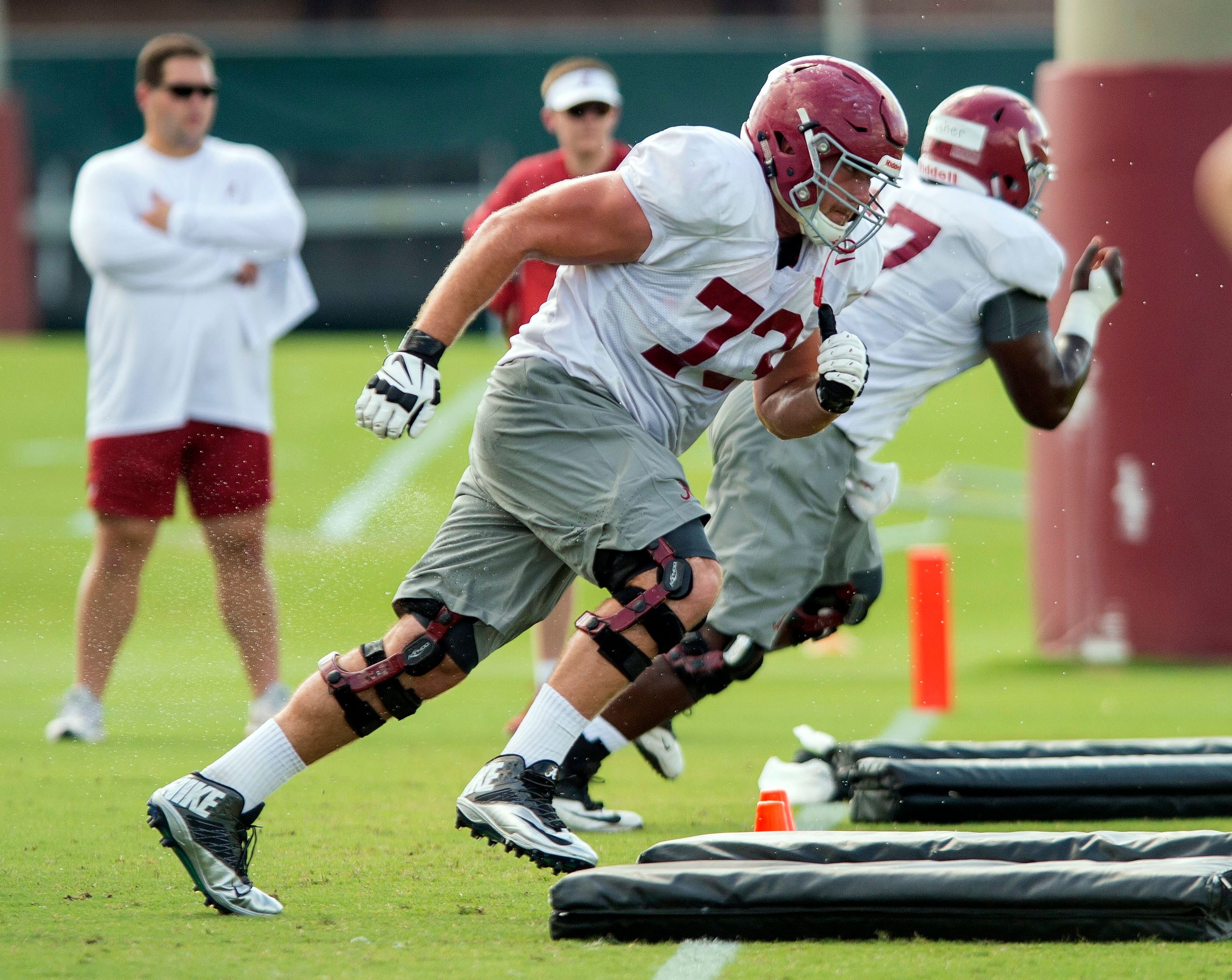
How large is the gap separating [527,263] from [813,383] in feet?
7.60

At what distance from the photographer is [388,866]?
13.6 feet

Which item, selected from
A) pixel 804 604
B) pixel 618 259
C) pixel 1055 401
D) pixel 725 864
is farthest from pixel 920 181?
pixel 725 864

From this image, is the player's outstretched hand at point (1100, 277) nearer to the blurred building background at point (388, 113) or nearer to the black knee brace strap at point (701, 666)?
the black knee brace strap at point (701, 666)

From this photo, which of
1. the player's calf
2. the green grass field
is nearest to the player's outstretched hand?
the player's calf

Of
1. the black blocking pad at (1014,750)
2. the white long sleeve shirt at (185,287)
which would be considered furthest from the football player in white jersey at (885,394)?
the white long sleeve shirt at (185,287)

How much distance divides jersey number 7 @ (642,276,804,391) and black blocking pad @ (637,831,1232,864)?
3.21ft

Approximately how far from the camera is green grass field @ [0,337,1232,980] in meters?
3.26

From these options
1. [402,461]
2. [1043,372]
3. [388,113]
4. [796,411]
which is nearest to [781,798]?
[796,411]

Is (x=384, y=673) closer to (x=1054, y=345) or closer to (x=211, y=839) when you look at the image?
(x=211, y=839)

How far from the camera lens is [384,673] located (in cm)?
373

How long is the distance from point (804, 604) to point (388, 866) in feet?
5.15

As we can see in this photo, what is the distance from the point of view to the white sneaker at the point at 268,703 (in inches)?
227

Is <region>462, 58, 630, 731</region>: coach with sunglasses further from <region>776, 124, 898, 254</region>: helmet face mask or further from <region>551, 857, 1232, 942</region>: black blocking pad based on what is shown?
<region>551, 857, 1232, 942</region>: black blocking pad

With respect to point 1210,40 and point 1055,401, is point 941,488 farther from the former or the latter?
point 1055,401
